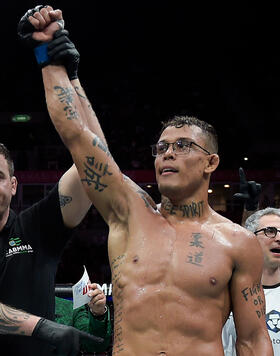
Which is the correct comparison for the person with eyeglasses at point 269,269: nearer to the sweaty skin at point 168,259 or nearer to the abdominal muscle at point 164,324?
the sweaty skin at point 168,259

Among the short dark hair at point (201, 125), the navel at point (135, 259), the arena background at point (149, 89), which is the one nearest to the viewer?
the navel at point (135, 259)

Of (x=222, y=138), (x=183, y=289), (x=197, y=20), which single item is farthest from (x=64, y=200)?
(x=197, y=20)

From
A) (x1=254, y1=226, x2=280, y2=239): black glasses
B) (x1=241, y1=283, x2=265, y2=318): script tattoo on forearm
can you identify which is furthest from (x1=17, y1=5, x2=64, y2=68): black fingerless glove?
(x1=254, y1=226, x2=280, y2=239): black glasses

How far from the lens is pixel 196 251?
1.88 m

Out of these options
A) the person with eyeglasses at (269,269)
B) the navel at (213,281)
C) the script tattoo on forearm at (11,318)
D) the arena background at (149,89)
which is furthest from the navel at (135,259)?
the arena background at (149,89)

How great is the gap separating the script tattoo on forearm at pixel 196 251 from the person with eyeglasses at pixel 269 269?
3.36 feet

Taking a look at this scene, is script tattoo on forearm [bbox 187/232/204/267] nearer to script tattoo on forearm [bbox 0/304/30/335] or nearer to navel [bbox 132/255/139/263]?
navel [bbox 132/255/139/263]

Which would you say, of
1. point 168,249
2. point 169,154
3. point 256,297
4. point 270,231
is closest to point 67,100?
point 169,154

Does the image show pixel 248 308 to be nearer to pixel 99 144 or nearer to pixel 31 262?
pixel 99 144

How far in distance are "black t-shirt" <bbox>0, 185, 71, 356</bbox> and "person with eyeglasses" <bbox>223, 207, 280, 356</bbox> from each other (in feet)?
3.54

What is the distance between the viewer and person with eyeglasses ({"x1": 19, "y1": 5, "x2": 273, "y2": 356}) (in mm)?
1763

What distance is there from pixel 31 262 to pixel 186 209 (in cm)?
69

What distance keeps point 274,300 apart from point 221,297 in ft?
3.99

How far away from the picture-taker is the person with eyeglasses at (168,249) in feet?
5.78
